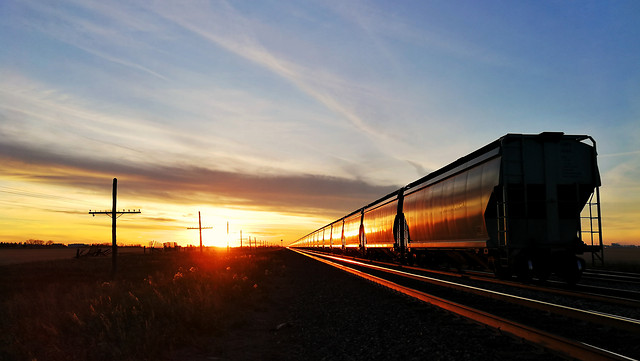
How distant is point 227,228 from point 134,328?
332ft

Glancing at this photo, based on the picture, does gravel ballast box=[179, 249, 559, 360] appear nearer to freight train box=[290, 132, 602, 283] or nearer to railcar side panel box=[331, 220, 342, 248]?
Answer: freight train box=[290, 132, 602, 283]

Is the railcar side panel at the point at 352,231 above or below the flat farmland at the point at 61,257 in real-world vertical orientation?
above

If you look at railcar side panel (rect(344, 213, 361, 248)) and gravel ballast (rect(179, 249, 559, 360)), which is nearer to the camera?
gravel ballast (rect(179, 249, 559, 360))

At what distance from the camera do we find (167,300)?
1036 cm

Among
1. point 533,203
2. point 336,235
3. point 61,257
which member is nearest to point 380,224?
point 533,203

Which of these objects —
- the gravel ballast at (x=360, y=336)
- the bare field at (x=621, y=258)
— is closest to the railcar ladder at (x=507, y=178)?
the gravel ballast at (x=360, y=336)

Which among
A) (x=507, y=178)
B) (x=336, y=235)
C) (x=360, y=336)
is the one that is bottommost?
(x=336, y=235)

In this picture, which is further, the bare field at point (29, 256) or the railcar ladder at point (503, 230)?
the bare field at point (29, 256)

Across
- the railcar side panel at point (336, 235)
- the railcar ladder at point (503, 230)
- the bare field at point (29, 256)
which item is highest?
the railcar ladder at point (503, 230)

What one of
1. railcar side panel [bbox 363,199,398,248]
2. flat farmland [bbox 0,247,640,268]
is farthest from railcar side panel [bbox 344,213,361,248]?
flat farmland [bbox 0,247,640,268]

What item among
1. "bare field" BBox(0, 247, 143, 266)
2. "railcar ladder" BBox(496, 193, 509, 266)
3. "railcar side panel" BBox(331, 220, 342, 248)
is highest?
"railcar ladder" BBox(496, 193, 509, 266)

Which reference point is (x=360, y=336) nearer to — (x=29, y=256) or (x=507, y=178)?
(x=507, y=178)

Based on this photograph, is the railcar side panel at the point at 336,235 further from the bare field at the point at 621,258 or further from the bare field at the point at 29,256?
the bare field at the point at 29,256

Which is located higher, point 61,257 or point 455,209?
point 455,209
